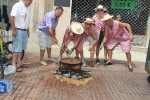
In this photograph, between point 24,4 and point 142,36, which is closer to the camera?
point 24,4

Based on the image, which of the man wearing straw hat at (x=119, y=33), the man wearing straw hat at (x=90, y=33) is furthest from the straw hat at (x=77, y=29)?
the man wearing straw hat at (x=119, y=33)

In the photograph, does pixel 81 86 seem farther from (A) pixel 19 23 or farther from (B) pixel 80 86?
(A) pixel 19 23

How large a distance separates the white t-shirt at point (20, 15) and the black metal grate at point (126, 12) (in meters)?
4.75

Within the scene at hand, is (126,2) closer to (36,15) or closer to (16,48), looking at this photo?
(36,15)

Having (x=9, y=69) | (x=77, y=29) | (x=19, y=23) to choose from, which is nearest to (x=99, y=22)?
(x=77, y=29)

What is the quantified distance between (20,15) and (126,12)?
602cm

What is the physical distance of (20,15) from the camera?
5.69 m

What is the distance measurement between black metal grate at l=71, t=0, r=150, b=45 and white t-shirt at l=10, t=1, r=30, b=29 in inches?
187

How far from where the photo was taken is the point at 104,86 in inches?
217

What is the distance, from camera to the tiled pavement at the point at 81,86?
4.75 metres

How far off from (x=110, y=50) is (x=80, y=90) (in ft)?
9.01

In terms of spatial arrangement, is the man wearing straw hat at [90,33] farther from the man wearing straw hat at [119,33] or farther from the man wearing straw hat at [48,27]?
the man wearing straw hat at [48,27]

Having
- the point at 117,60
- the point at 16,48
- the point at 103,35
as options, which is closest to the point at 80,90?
the point at 16,48

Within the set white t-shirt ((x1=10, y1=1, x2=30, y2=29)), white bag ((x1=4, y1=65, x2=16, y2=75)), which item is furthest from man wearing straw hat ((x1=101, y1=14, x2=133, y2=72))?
white bag ((x1=4, y1=65, x2=16, y2=75))
